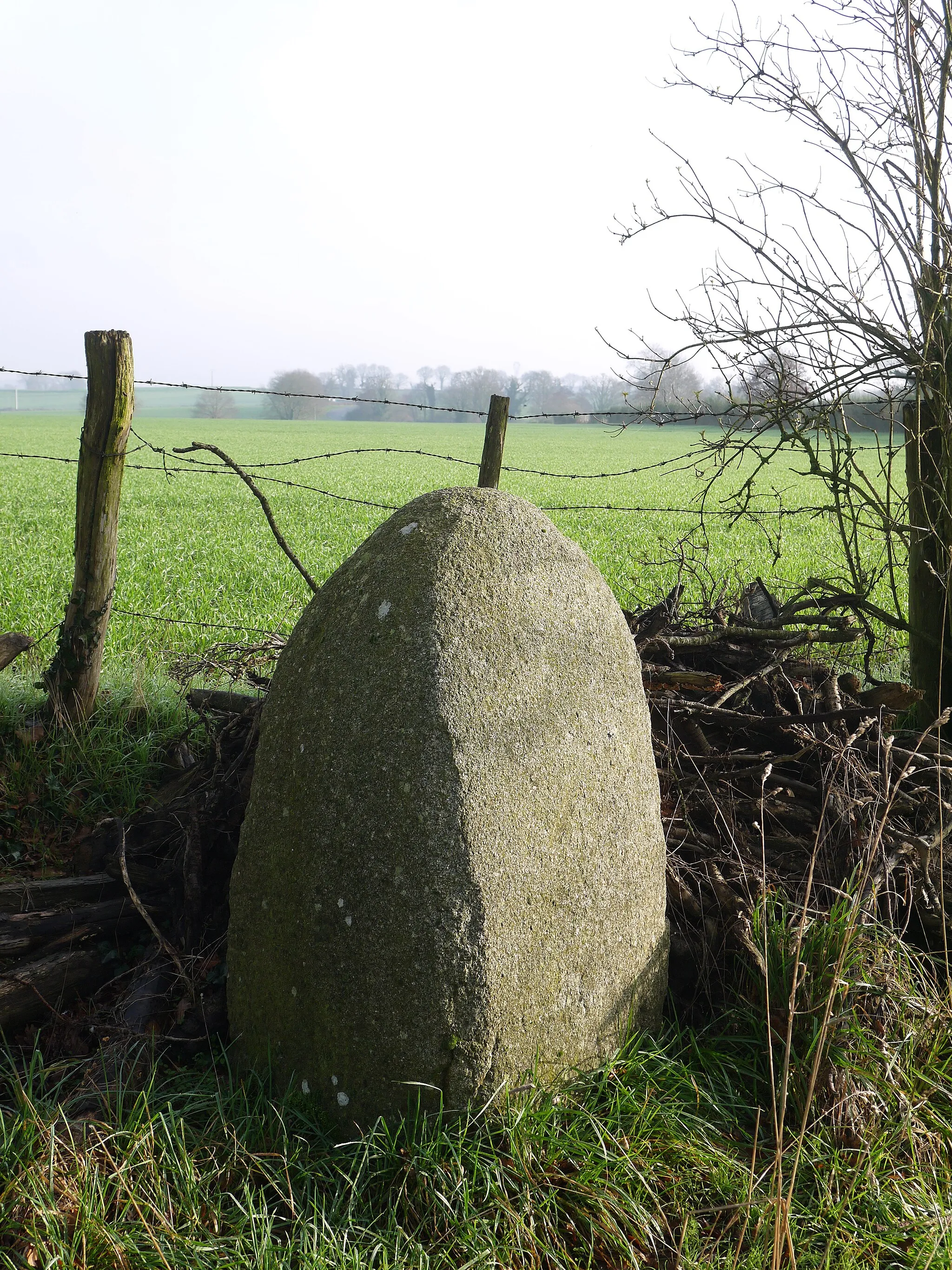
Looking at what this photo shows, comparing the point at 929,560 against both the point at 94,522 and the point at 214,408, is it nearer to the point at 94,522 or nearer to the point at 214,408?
the point at 94,522

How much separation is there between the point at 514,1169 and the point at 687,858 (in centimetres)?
148

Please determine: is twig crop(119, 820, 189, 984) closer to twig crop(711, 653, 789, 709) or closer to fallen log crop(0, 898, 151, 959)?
fallen log crop(0, 898, 151, 959)

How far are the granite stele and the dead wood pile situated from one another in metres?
0.39

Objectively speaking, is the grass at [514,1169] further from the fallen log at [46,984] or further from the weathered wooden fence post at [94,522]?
A: the weathered wooden fence post at [94,522]

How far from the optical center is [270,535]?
52.6ft

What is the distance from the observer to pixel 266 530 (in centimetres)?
1703

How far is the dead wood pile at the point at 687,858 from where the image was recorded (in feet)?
9.70

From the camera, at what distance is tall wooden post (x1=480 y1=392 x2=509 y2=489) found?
445cm

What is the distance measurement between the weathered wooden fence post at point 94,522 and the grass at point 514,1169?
6.69ft

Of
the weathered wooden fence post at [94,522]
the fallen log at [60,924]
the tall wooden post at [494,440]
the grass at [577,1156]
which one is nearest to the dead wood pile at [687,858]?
the fallen log at [60,924]

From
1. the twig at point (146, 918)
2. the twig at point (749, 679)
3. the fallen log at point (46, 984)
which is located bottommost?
the fallen log at point (46, 984)

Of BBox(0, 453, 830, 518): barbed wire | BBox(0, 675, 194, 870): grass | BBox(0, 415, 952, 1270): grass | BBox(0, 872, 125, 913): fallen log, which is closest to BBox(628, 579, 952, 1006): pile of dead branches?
BBox(0, 415, 952, 1270): grass

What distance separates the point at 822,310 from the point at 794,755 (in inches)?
90.2

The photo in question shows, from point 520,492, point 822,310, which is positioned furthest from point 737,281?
point 520,492
